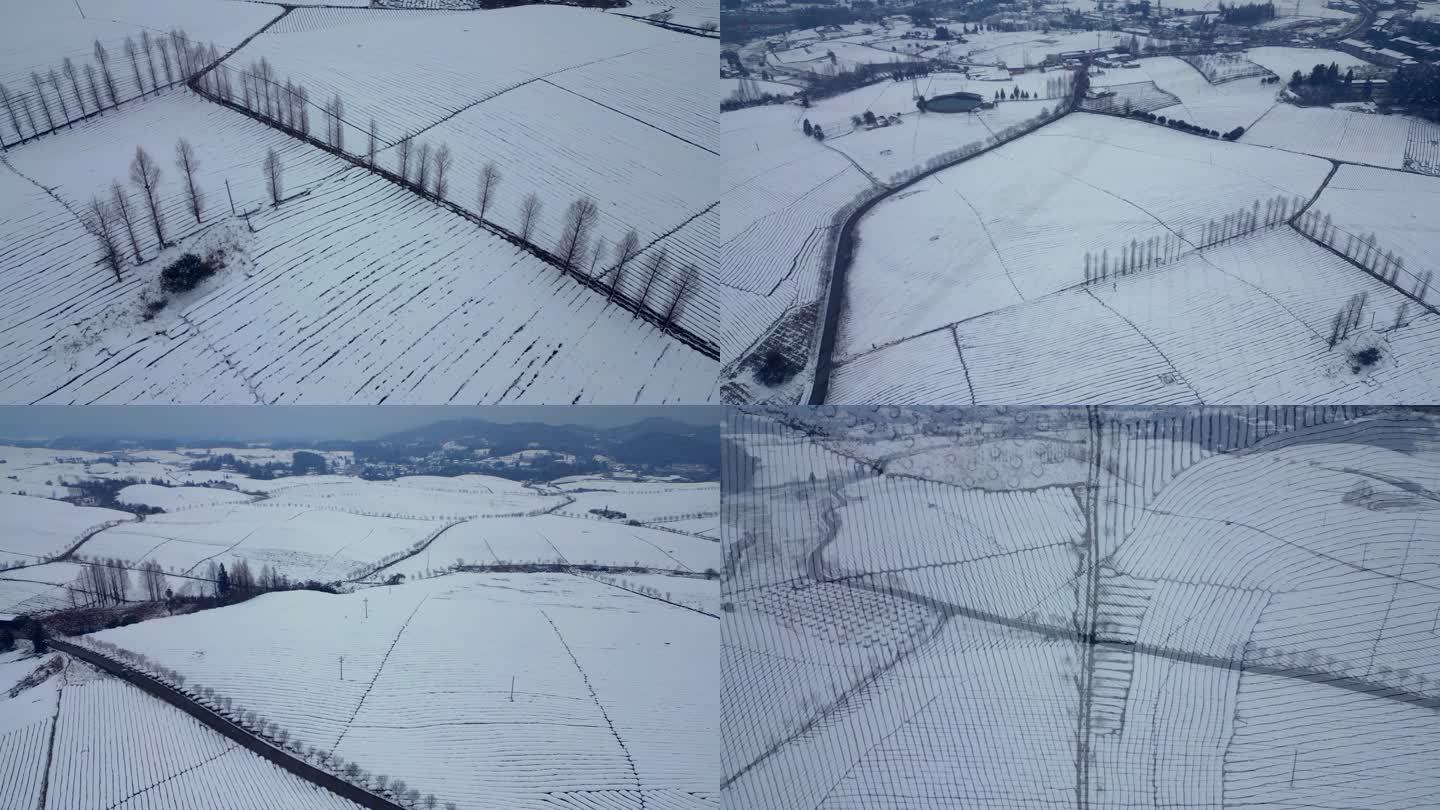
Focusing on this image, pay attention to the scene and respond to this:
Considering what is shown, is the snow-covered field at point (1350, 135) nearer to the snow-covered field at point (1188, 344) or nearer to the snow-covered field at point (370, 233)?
the snow-covered field at point (1188, 344)

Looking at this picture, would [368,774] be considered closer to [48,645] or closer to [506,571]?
[506,571]

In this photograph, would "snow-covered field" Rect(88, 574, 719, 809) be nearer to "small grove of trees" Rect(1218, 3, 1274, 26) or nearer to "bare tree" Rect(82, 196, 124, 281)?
"bare tree" Rect(82, 196, 124, 281)

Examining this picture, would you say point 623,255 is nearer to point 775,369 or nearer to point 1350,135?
point 775,369

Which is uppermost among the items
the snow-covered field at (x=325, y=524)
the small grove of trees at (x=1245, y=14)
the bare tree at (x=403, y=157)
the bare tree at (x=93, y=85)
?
the small grove of trees at (x=1245, y=14)

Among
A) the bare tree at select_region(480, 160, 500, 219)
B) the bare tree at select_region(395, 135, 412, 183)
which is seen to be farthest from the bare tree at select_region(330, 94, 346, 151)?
the bare tree at select_region(480, 160, 500, 219)

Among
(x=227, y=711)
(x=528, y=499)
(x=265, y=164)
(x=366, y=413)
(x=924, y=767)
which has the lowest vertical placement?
(x=924, y=767)

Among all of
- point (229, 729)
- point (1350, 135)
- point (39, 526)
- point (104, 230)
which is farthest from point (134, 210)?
point (1350, 135)

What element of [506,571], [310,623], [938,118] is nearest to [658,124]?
[938,118]

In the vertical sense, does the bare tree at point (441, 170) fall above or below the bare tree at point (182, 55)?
below

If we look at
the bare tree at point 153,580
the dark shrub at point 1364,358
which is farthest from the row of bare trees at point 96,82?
the dark shrub at point 1364,358
